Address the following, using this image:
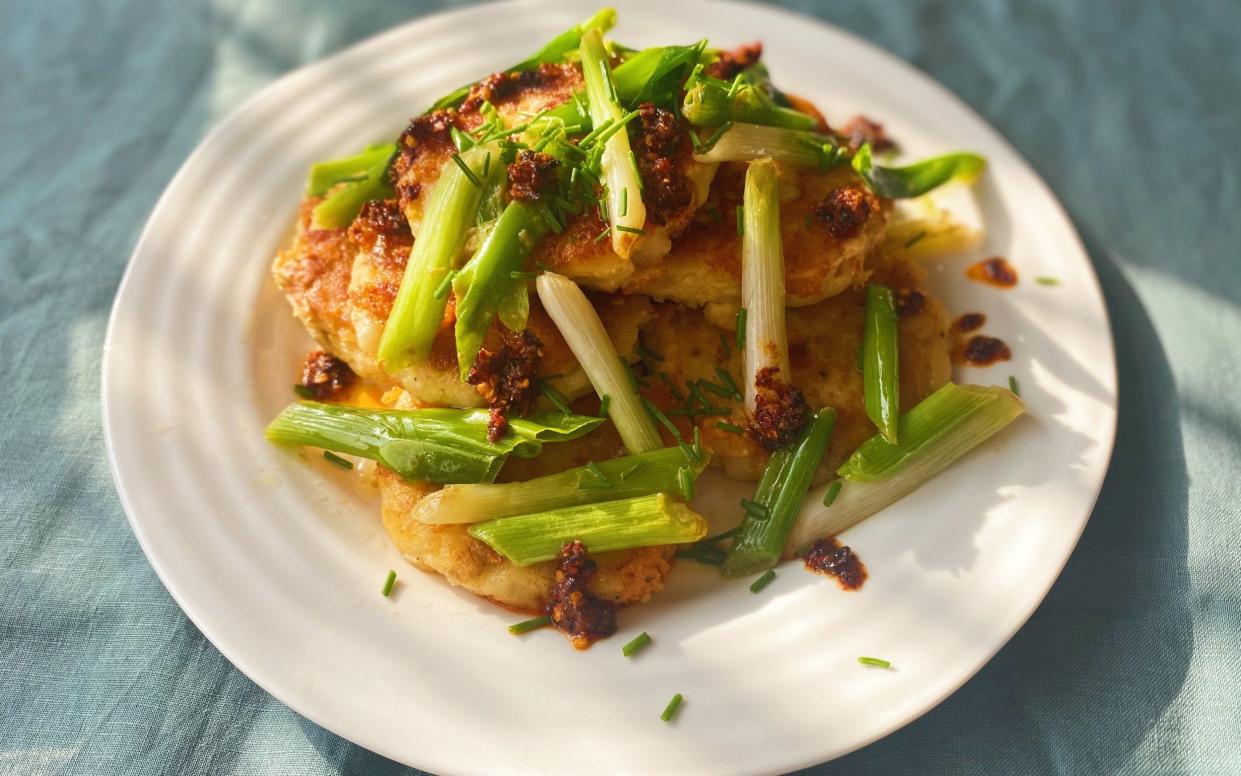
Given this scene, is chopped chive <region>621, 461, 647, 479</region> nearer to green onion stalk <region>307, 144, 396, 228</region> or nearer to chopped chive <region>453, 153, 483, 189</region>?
chopped chive <region>453, 153, 483, 189</region>

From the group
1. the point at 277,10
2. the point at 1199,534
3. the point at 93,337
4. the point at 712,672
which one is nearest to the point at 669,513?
the point at 712,672

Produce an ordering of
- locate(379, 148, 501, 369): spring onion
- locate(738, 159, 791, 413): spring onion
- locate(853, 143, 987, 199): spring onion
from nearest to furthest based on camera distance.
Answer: locate(379, 148, 501, 369): spring onion
locate(738, 159, 791, 413): spring onion
locate(853, 143, 987, 199): spring onion

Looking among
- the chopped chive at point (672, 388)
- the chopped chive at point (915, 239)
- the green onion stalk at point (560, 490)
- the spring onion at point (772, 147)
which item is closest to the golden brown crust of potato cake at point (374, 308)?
the chopped chive at point (672, 388)

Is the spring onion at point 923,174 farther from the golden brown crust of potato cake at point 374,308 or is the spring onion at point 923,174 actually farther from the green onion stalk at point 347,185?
the green onion stalk at point 347,185

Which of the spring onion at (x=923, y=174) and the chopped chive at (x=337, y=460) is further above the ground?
the spring onion at (x=923, y=174)

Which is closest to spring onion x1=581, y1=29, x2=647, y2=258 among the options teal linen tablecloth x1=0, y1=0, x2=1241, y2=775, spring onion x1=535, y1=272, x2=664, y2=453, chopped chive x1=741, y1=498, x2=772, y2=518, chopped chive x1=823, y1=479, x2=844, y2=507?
spring onion x1=535, y1=272, x2=664, y2=453

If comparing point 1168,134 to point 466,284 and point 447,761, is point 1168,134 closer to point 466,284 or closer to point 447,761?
point 466,284
